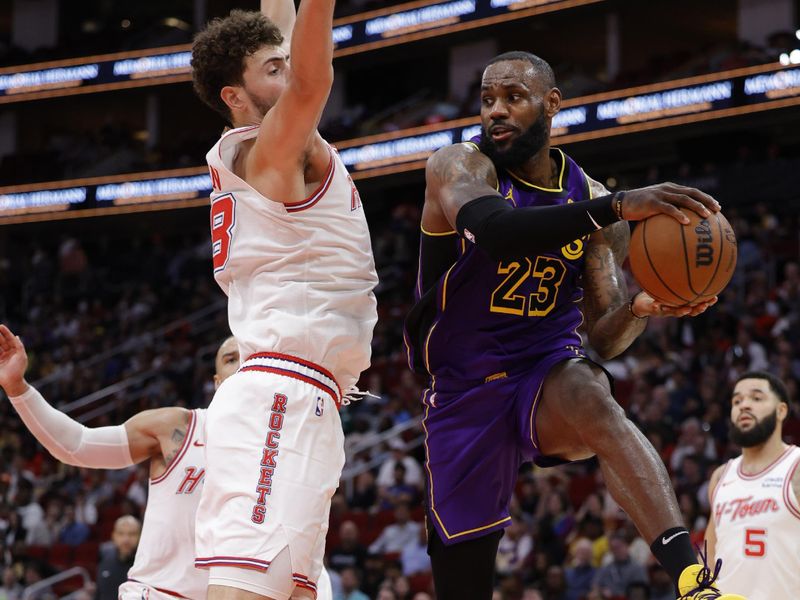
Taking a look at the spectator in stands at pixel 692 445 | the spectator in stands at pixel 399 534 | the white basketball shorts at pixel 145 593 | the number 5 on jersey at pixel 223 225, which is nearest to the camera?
the number 5 on jersey at pixel 223 225

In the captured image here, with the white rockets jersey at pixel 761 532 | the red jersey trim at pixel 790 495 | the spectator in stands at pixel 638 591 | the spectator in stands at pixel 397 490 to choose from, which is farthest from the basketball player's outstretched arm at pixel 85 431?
the spectator in stands at pixel 397 490

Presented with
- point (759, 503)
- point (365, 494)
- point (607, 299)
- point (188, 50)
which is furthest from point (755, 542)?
point (188, 50)

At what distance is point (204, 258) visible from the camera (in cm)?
2277

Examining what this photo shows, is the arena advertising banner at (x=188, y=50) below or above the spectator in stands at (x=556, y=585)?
above

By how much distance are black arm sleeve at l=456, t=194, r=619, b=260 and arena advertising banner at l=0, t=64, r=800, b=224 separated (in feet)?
34.3

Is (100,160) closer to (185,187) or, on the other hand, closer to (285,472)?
(185,187)

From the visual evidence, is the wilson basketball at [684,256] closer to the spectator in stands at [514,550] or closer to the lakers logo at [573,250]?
the lakers logo at [573,250]

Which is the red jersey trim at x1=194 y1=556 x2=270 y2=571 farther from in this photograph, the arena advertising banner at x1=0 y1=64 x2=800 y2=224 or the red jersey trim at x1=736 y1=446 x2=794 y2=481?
the arena advertising banner at x1=0 y1=64 x2=800 y2=224

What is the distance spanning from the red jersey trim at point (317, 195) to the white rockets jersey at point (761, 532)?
3.67 meters

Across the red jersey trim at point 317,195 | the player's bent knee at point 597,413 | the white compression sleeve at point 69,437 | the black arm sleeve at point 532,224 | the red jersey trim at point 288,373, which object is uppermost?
the red jersey trim at point 317,195

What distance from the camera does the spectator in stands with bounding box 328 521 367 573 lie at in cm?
1120

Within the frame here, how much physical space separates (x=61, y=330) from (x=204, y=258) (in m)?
3.02

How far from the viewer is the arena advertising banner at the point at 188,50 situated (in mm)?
19281

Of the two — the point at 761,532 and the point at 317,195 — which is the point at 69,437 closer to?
the point at 317,195
